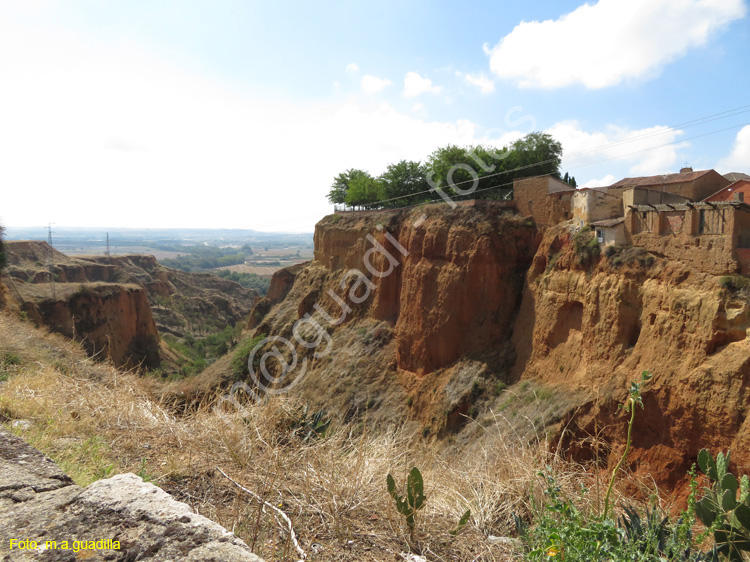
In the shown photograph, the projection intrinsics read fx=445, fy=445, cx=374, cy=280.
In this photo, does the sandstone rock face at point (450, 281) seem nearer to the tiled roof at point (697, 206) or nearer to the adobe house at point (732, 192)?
the tiled roof at point (697, 206)

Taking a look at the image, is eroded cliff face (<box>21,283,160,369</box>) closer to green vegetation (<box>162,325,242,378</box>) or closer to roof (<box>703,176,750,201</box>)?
green vegetation (<box>162,325,242,378</box>)

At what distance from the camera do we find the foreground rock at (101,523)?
198 centimetres

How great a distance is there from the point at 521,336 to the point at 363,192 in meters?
21.1

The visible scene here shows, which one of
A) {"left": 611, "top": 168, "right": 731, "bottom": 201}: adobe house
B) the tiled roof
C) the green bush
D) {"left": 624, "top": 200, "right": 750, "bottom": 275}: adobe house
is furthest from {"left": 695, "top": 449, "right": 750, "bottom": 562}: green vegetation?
the green bush

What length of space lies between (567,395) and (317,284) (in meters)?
17.9

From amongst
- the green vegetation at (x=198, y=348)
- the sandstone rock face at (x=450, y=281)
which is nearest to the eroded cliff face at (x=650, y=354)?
the sandstone rock face at (x=450, y=281)

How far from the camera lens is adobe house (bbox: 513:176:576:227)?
17.3 metres

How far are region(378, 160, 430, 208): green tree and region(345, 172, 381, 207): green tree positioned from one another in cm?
157

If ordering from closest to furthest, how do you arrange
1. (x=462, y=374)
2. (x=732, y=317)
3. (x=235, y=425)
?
(x=235, y=425) < (x=732, y=317) < (x=462, y=374)

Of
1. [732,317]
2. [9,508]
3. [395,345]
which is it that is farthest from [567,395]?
[9,508]

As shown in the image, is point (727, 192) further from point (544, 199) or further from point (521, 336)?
point (521, 336)

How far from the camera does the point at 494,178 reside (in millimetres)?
25938

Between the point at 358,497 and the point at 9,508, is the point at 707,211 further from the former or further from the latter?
the point at 9,508

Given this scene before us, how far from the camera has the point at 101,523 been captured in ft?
7.17
